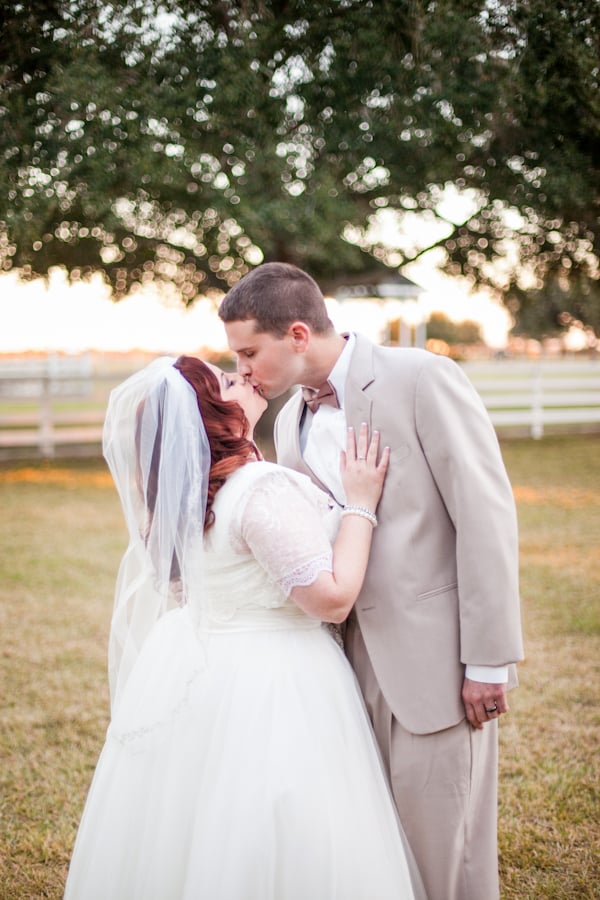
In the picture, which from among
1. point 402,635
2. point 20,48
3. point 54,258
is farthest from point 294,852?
point 54,258

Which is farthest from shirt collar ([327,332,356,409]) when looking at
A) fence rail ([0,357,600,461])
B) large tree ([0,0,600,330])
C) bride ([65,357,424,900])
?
fence rail ([0,357,600,461])

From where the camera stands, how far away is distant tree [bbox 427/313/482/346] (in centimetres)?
7012

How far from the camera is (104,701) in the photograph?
190 inches

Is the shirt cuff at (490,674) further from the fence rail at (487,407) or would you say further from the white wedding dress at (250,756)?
the fence rail at (487,407)

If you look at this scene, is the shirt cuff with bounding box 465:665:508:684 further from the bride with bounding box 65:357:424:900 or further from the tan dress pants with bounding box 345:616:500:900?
the bride with bounding box 65:357:424:900

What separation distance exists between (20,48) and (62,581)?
5.79m

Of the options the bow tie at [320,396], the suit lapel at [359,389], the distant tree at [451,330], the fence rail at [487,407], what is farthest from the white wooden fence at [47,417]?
the distant tree at [451,330]

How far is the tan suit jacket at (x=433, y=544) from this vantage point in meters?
2.25

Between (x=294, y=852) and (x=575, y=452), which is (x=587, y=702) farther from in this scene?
(x=575, y=452)

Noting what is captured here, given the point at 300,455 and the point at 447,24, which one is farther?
the point at 447,24

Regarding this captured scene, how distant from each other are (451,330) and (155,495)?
7215 cm

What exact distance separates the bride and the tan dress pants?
0.07 m

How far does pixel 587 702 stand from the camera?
470cm

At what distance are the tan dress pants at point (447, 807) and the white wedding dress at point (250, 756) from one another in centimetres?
8
